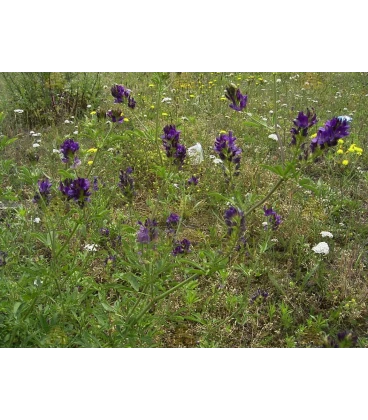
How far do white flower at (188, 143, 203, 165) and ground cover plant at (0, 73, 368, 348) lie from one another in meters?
0.01

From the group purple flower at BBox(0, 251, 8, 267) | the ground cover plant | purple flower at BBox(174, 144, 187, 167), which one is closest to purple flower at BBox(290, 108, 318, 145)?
the ground cover plant

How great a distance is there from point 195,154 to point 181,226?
2.01 feet

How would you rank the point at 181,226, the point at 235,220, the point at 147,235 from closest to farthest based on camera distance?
the point at 235,220, the point at 147,235, the point at 181,226

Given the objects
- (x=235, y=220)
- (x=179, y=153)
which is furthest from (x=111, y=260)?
(x=235, y=220)

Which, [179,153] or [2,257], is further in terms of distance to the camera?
[2,257]

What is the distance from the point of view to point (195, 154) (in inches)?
110

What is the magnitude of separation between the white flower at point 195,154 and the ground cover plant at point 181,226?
14 millimetres

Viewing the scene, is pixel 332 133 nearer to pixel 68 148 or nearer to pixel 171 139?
pixel 171 139

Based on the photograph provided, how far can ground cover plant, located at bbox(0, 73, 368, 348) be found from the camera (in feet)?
4.53

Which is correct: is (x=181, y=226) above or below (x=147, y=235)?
below

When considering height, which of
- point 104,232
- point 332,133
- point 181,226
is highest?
point 332,133

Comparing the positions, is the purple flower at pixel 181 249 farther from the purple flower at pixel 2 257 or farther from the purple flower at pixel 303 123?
the purple flower at pixel 2 257

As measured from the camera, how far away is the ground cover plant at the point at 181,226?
138 centimetres
